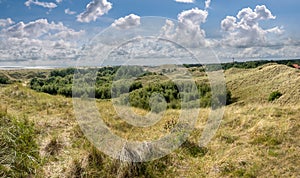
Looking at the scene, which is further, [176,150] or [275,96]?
[275,96]

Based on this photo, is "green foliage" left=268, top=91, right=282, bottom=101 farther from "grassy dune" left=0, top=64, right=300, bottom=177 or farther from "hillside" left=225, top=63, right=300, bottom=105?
"grassy dune" left=0, top=64, right=300, bottom=177

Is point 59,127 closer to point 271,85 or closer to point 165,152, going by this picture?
point 165,152

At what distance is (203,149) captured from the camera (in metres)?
6.86

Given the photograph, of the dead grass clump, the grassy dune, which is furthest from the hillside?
the dead grass clump

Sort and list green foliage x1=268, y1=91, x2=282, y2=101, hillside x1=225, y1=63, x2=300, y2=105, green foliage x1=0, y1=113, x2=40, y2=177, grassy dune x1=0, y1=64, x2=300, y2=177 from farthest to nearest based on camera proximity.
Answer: green foliage x1=268, y1=91, x2=282, y2=101, hillside x1=225, y1=63, x2=300, y2=105, grassy dune x1=0, y1=64, x2=300, y2=177, green foliage x1=0, y1=113, x2=40, y2=177

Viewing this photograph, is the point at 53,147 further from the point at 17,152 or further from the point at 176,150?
the point at 176,150

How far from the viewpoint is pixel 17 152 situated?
5039 millimetres

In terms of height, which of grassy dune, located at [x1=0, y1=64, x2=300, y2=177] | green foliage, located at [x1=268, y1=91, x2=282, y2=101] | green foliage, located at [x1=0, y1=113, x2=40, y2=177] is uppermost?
green foliage, located at [x1=0, y1=113, x2=40, y2=177]

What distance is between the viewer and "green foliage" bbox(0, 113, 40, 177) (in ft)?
15.1

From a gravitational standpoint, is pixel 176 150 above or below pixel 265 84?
above

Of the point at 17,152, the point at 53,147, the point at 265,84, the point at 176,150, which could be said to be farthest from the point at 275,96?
the point at 17,152

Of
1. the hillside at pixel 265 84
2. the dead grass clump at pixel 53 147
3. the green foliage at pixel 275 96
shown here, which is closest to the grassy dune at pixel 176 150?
the dead grass clump at pixel 53 147

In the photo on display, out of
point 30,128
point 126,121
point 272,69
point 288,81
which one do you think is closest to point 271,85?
point 288,81

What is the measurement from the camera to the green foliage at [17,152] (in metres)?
4.60
